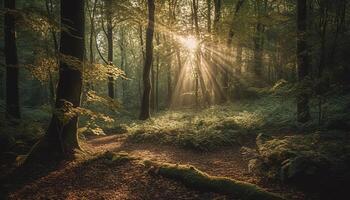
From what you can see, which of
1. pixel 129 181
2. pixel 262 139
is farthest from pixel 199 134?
pixel 129 181

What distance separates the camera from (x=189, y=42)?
24.1 meters

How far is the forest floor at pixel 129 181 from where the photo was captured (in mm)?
6836

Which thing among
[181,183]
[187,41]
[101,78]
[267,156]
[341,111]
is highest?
[187,41]

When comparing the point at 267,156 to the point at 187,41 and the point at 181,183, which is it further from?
the point at 187,41

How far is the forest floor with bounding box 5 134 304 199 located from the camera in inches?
269

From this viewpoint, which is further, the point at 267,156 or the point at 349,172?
the point at 267,156

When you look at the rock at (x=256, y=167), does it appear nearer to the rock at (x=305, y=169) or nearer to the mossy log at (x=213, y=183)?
the rock at (x=305, y=169)

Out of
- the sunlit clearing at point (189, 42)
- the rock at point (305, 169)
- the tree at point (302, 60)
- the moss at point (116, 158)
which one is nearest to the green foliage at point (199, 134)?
the tree at point (302, 60)

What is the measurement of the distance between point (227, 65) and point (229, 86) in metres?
1.90

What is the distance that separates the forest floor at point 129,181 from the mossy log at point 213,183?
0.50 feet

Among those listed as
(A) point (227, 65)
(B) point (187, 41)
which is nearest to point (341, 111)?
(B) point (187, 41)

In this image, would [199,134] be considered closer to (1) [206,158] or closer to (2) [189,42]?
(1) [206,158]

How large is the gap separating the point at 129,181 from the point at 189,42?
17698 millimetres

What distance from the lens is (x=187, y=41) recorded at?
79.3 ft
